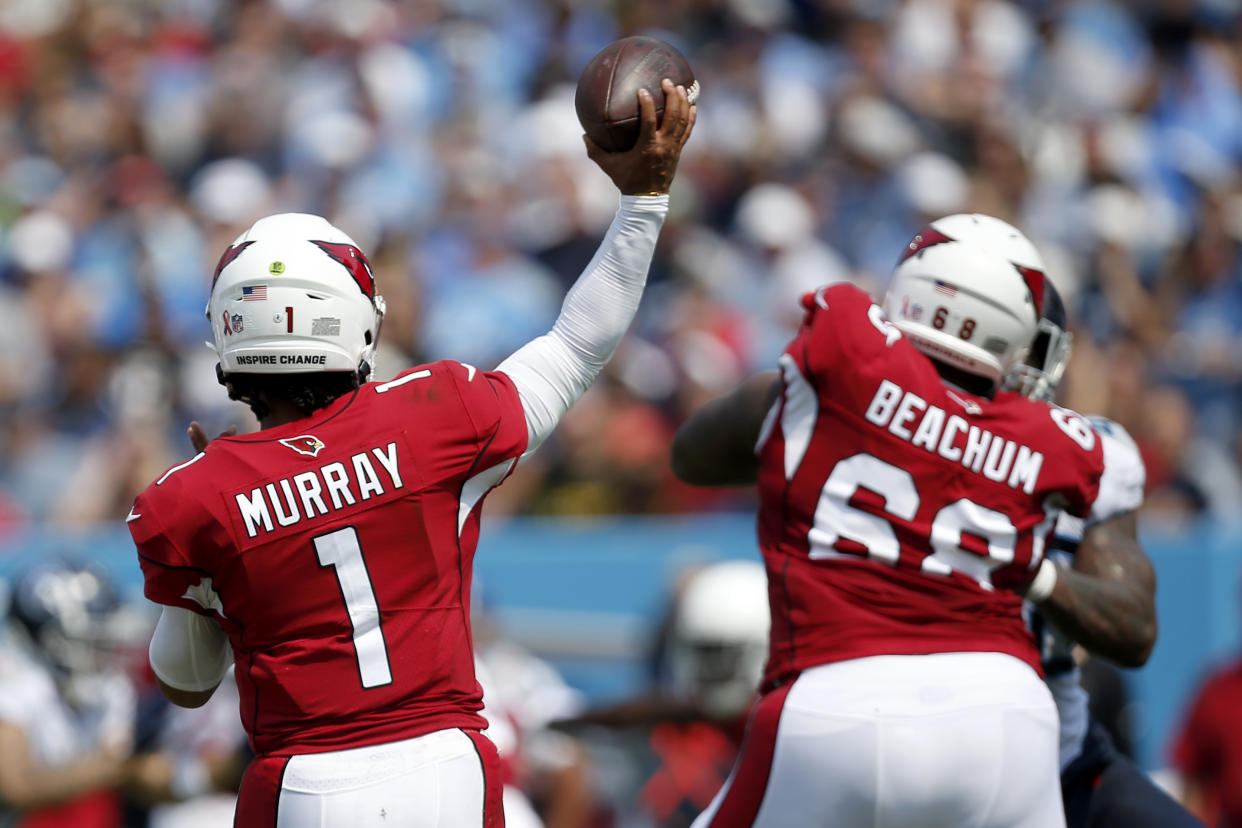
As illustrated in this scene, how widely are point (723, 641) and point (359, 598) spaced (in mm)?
3277

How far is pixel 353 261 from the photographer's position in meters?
3.49

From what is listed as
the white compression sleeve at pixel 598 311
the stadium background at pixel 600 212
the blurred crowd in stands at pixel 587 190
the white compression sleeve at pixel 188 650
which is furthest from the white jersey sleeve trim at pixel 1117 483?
the blurred crowd in stands at pixel 587 190

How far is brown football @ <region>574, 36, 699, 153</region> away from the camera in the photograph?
11.6 ft

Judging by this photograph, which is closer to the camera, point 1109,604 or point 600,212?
point 1109,604

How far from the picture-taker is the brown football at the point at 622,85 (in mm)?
3545

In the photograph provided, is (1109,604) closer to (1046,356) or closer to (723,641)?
(1046,356)

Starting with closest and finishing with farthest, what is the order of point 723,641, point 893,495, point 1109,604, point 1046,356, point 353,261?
point 353,261, point 893,495, point 1109,604, point 1046,356, point 723,641

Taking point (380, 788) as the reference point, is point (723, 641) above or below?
below

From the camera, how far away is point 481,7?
1249 cm

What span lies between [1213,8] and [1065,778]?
842 cm

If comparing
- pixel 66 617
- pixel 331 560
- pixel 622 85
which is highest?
pixel 622 85

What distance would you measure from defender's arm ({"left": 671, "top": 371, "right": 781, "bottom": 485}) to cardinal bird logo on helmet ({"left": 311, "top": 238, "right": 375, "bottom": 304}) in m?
0.97

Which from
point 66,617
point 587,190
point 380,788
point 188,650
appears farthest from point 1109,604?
point 587,190

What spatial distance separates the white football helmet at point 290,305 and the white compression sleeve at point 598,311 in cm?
34
